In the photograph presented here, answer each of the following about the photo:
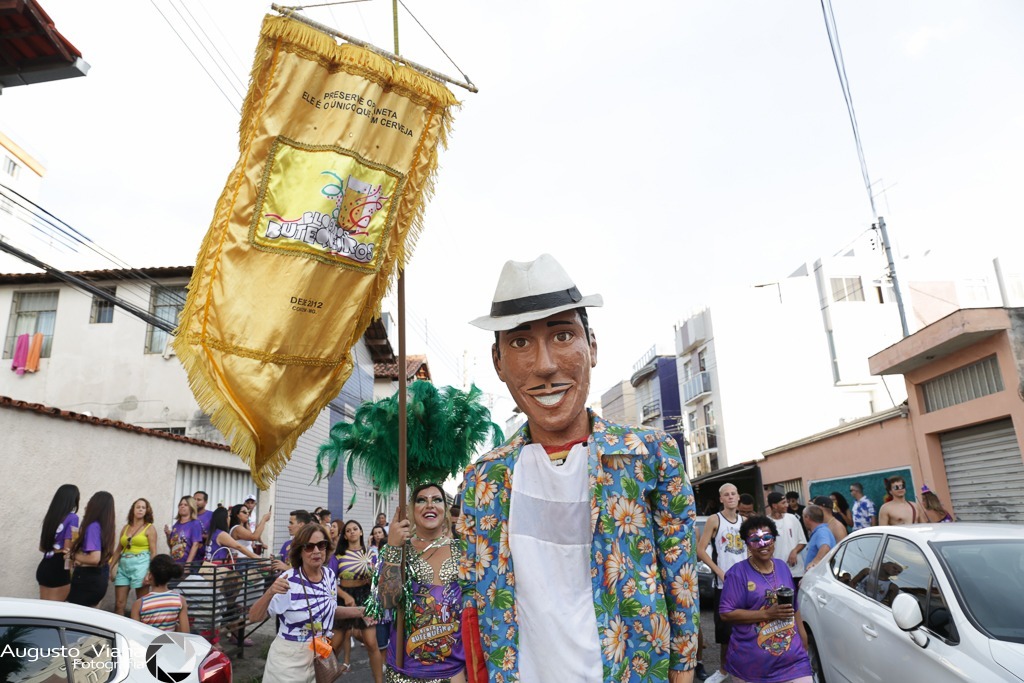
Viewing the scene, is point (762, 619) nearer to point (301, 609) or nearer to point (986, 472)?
point (301, 609)

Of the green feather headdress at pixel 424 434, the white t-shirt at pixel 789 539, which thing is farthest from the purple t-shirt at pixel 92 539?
the white t-shirt at pixel 789 539

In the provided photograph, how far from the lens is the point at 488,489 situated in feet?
7.89

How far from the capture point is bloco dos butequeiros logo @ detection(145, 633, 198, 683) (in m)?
3.39

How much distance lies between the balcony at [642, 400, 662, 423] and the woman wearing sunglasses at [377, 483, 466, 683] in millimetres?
41955

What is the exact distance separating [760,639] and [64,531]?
6.20m

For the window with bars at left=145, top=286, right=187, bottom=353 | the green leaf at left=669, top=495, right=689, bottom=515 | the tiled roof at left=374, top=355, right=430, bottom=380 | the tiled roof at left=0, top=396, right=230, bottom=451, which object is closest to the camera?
the green leaf at left=669, top=495, right=689, bottom=515

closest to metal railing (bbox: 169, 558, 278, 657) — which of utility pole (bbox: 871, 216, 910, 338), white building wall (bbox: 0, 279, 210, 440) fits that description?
white building wall (bbox: 0, 279, 210, 440)

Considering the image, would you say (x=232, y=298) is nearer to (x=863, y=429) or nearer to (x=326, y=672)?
(x=326, y=672)

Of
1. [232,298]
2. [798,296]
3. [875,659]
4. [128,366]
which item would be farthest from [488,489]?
[798,296]

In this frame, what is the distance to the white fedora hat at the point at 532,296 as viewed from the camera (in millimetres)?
2426

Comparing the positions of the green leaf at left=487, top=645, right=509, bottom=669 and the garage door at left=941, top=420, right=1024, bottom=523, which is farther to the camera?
the garage door at left=941, top=420, right=1024, bottom=523

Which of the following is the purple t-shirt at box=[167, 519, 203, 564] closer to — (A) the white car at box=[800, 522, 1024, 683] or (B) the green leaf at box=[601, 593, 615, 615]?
(A) the white car at box=[800, 522, 1024, 683]

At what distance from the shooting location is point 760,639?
432 cm

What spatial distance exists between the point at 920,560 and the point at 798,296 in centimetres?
3168
